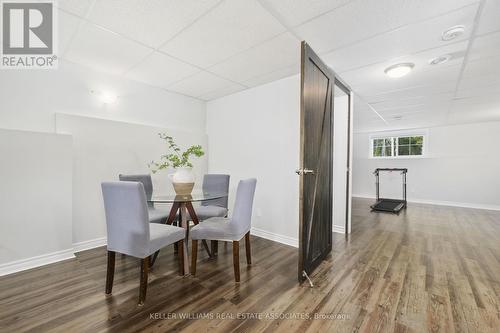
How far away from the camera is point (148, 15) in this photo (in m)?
1.89

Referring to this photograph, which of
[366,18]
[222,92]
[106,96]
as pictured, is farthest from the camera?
[222,92]

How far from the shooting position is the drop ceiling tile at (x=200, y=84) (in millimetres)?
3246

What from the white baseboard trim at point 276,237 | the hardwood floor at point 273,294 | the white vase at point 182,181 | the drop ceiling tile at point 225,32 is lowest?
the hardwood floor at point 273,294

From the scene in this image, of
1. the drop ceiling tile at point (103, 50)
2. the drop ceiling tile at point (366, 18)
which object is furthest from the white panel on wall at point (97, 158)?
the drop ceiling tile at point (366, 18)

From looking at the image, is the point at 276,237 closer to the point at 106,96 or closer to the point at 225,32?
the point at 225,32

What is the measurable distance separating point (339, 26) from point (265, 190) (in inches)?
91.4

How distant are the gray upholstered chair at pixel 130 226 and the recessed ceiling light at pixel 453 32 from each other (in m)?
3.05

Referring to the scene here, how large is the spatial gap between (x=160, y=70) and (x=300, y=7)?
6.81ft

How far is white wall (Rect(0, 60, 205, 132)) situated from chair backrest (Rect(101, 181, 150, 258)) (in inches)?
66.7

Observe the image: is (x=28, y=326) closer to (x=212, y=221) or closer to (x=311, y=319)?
(x=212, y=221)

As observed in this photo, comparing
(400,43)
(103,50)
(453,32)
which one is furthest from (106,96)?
(453,32)

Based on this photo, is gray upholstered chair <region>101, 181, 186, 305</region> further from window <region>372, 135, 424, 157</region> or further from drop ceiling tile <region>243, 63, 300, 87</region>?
window <region>372, 135, 424, 157</region>

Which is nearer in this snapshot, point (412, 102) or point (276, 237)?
point (276, 237)

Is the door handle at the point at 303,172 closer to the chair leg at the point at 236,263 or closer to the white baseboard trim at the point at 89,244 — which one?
the chair leg at the point at 236,263
